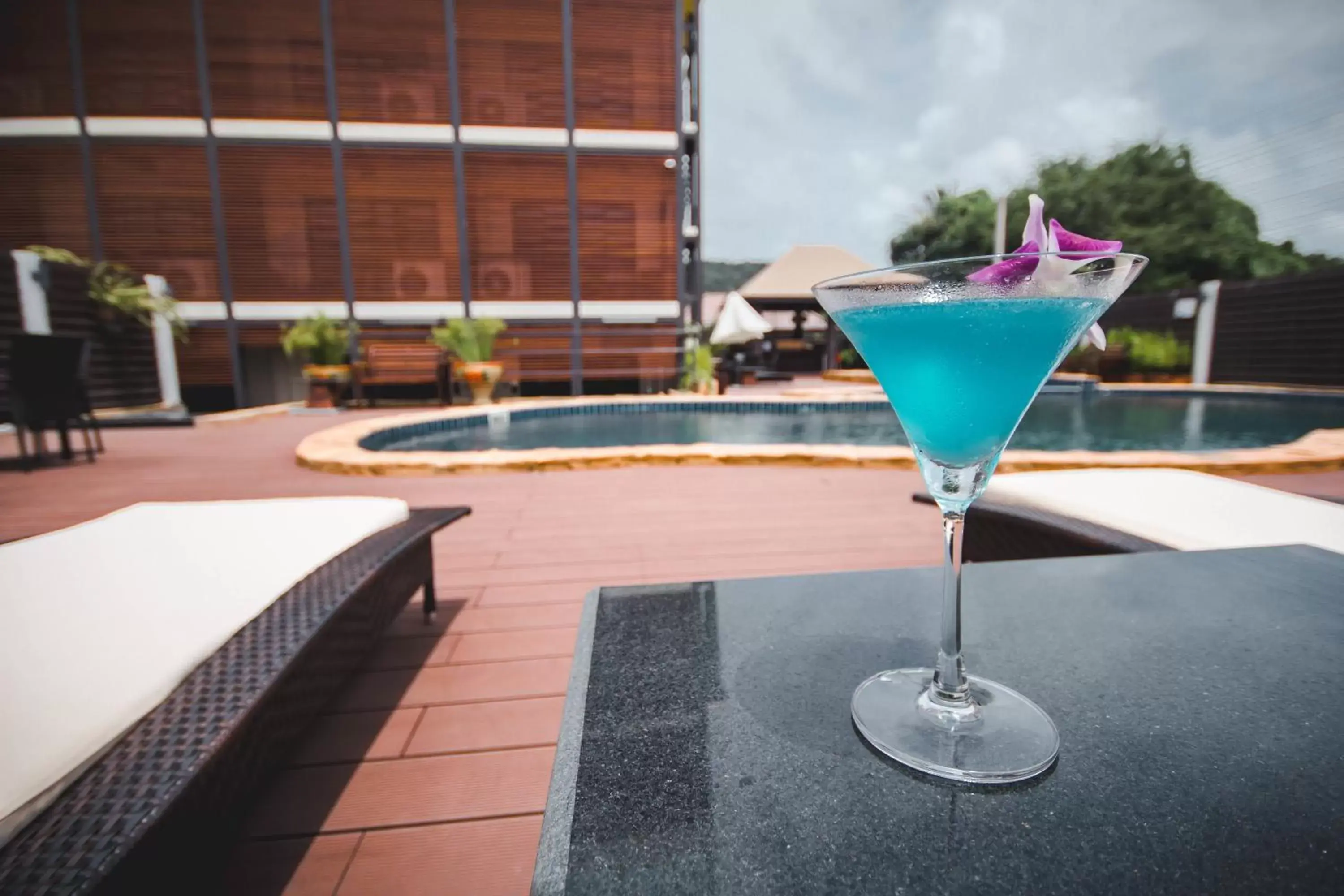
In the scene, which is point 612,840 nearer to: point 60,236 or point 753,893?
point 753,893

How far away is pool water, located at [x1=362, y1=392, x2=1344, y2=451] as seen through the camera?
246 inches

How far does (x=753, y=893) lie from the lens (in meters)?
0.32

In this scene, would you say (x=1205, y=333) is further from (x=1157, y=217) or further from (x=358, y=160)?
(x=358, y=160)

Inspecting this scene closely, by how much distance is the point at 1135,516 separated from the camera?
4.34 ft

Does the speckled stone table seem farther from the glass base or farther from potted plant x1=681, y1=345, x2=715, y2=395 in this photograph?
potted plant x1=681, y1=345, x2=715, y2=395

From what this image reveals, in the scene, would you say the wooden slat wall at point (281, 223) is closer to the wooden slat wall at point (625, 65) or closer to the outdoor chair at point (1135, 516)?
the wooden slat wall at point (625, 65)

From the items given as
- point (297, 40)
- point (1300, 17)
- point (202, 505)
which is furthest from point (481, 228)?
point (1300, 17)

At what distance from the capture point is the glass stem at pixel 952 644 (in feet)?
1.64

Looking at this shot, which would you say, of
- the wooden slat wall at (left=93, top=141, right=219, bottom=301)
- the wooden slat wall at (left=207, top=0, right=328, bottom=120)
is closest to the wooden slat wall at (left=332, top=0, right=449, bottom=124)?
the wooden slat wall at (left=207, top=0, right=328, bottom=120)

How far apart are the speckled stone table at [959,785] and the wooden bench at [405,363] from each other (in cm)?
854

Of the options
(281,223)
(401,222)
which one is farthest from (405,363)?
(281,223)

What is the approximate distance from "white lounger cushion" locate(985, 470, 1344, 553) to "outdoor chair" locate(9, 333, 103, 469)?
523 centimetres

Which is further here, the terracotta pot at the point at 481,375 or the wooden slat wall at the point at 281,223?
the wooden slat wall at the point at 281,223

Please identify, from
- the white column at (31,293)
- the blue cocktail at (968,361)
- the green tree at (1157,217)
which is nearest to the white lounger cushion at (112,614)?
the blue cocktail at (968,361)
